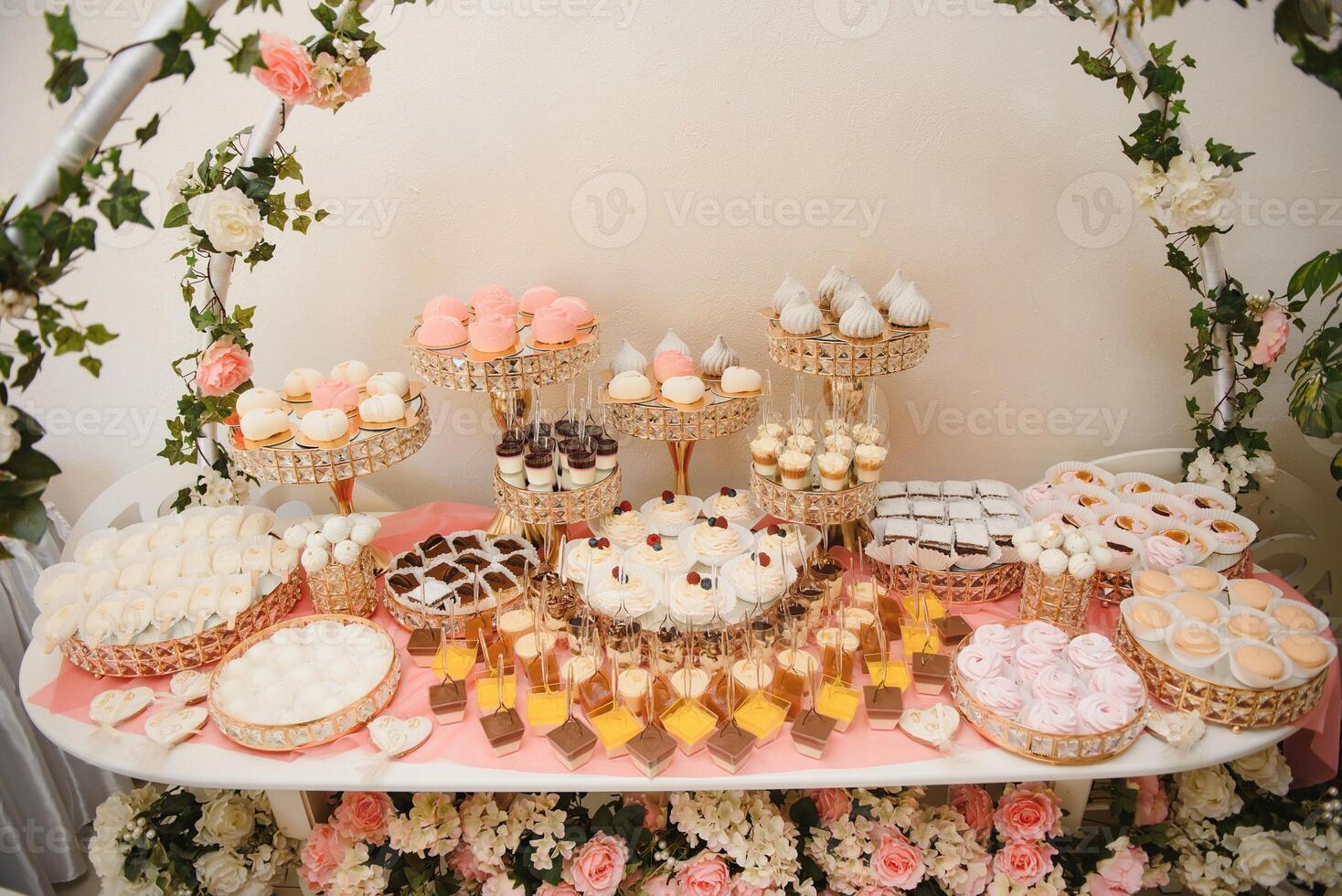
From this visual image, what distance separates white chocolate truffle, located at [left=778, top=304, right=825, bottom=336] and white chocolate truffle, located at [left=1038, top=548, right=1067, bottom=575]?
777mm

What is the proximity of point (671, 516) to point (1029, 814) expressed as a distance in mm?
1107

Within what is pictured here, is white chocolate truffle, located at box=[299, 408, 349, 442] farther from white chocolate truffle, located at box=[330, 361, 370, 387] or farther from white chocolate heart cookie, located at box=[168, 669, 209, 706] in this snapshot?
white chocolate heart cookie, located at box=[168, 669, 209, 706]

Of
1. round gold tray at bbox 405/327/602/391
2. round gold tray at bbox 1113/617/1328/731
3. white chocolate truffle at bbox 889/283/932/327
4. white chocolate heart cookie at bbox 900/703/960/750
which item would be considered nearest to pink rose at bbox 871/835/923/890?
white chocolate heart cookie at bbox 900/703/960/750

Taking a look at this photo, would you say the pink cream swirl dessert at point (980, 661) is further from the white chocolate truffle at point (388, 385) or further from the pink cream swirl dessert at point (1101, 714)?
the white chocolate truffle at point (388, 385)

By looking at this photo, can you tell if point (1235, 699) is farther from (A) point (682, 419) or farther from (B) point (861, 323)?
(A) point (682, 419)

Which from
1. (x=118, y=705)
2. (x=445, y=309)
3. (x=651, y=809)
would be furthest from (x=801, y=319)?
(x=118, y=705)

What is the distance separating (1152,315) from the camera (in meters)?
2.42

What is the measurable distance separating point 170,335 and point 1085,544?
2724mm

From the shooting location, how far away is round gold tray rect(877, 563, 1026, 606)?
2072 millimetres

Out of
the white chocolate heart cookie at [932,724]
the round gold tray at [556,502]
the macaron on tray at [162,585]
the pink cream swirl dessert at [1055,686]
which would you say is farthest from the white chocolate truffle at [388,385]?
the pink cream swirl dessert at [1055,686]

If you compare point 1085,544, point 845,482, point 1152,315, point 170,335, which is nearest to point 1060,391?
point 1152,315

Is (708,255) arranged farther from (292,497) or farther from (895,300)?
(292,497)

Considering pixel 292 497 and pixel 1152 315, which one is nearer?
pixel 1152 315

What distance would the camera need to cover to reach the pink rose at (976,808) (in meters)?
→ 1.92
